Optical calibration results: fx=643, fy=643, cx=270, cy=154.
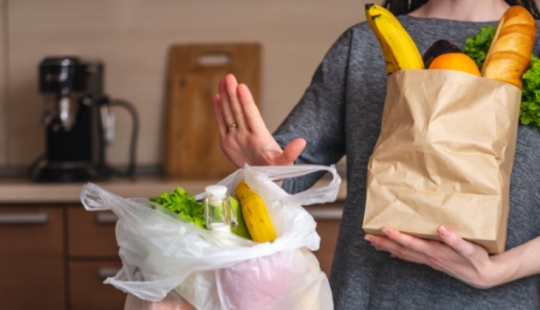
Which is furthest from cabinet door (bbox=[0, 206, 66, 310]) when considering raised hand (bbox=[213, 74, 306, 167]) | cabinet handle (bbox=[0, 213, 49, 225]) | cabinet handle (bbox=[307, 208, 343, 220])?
raised hand (bbox=[213, 74, 306, 167])

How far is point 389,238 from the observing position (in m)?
0.80

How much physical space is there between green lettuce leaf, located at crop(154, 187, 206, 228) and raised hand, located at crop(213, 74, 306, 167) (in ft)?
0.50

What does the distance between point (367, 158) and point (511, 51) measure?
0.94ft

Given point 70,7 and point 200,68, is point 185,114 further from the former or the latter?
point 70,7

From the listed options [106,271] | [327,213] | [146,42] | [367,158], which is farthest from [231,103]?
[146,42]

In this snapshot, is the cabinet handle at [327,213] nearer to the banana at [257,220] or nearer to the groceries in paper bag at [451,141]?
the groceries in paper bag at [451,141]

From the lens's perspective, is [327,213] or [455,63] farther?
[327,213]

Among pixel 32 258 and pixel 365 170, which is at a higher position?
pixel 365 170

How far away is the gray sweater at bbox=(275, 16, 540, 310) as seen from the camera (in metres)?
0.92

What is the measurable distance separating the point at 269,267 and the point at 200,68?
1694mm

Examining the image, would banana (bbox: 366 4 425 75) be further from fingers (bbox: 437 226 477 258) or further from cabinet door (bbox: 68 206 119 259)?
cabinet door (bbox: 68 206 119 259)

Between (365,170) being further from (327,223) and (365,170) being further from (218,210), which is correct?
(327,223)

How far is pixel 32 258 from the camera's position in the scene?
74.2 inches

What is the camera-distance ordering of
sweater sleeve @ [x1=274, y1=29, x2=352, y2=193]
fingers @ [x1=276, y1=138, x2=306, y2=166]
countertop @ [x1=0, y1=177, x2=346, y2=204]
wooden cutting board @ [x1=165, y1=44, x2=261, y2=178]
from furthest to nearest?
wooden cutting board @ [x1=165, y1=44, x2=261, y2=178]
countertop @ [x1=0, y1=177, x2=346, y2=204]
sweater sleeve @ [x1=274, y1=29, x2=352, y2=193]
fingers @ [x1=276, y1=138, x2=306, y2=166]
